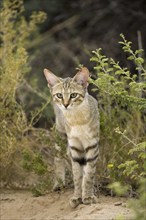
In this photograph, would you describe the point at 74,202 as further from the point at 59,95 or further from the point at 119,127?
the point at 119,127

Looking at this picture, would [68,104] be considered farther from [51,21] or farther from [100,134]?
[51,21]

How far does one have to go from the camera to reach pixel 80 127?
5.53 meters

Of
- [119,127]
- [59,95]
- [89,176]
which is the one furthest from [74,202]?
[119,127]

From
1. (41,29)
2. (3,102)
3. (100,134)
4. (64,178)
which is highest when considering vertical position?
(41,29)

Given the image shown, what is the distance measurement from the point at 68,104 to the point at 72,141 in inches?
16.9

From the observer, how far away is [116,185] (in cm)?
377

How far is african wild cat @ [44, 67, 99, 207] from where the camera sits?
17.9ft

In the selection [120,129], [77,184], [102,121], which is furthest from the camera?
[120,129]

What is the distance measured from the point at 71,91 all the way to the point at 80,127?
1.14 ft

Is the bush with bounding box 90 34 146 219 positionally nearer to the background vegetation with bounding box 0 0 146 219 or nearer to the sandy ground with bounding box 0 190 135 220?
the background vegetation with bounding box 0 0 146 219

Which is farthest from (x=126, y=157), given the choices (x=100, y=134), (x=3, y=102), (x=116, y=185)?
(x=116, y=185)

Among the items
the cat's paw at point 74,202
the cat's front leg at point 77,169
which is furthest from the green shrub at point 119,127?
the cat's paw at point 74,202

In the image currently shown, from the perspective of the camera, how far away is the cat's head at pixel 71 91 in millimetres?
5398

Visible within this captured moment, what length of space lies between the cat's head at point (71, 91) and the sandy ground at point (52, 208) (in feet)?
3.04
